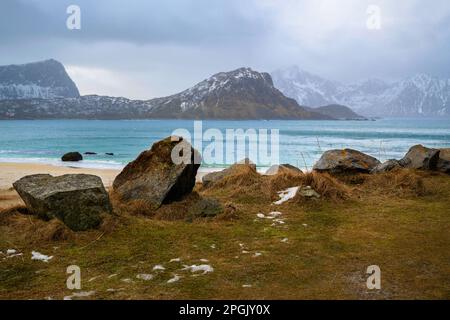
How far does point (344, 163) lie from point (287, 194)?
343 cm

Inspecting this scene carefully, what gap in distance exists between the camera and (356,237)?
7.69 metres

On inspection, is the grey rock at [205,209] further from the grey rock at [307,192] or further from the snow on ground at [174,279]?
the snow on ground at [174,279]

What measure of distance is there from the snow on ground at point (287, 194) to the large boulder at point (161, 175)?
7.58 ft

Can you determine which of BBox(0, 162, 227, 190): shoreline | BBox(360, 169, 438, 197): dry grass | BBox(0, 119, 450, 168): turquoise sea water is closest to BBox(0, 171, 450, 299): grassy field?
BBox(360, 169, 438, 197): dry grass

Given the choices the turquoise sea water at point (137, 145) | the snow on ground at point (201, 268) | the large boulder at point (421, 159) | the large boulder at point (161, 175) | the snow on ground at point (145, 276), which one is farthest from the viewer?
the turquoise sea water at point (137, 145)

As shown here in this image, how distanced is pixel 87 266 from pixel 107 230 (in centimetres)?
163

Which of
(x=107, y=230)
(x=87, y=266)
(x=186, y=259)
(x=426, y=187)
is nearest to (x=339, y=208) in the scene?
(x=426, y=187)

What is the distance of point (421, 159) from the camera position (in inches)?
564

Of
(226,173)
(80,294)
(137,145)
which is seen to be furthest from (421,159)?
(137,145)

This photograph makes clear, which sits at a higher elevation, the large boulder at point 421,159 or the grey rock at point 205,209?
the large boulder at point 421,159

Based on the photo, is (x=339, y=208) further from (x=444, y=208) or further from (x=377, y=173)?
(x=377, y=173)

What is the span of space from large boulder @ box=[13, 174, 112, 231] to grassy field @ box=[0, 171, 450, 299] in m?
0.25

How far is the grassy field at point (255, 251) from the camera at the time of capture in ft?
17.6

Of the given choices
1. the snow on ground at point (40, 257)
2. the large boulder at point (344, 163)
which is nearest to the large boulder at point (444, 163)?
the large boulder at point (344, 163)
